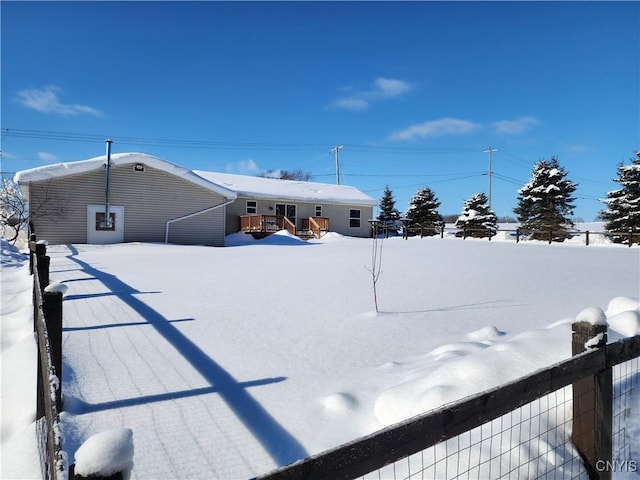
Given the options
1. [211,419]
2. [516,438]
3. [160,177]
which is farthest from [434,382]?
[160,177]

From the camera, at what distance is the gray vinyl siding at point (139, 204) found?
687 inches

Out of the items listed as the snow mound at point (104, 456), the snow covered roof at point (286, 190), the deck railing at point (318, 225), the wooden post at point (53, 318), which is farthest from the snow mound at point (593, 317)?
the snow covered roof at point (286, 190)

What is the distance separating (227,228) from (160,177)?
6.93m

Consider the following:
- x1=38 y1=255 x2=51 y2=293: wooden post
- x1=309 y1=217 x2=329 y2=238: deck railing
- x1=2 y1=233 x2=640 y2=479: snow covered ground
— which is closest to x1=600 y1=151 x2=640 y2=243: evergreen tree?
x1=309 y1=217 x2=329 y2=238: deck railing

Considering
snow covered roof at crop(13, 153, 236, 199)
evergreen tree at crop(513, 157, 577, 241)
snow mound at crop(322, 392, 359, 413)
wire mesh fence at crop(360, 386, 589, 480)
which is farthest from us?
evergreen tree at crop(513, 157, 577, 241)

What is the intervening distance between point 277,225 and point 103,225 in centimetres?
1063

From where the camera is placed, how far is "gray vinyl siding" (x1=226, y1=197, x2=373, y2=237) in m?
26.7

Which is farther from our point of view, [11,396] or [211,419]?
[11,396]

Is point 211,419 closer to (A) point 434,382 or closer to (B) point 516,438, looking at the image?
(A) point 434,382

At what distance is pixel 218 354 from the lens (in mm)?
4684

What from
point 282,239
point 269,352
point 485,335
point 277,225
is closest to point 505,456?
point 269,352

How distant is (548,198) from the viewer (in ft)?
105

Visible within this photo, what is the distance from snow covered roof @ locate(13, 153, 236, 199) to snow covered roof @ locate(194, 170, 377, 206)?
19.2 feet

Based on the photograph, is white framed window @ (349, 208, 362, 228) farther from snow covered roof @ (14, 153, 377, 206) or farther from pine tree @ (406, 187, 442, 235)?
pine tree @ (406, 187, 442, 235)
